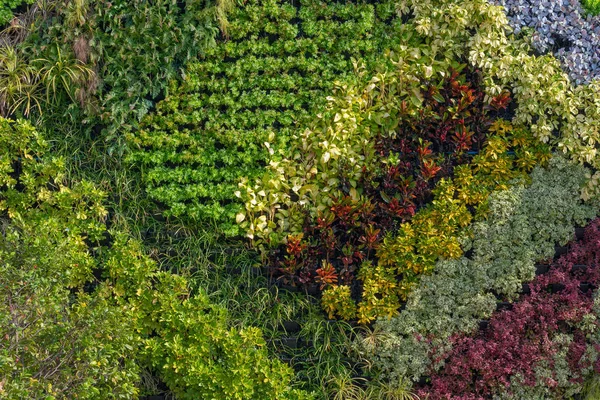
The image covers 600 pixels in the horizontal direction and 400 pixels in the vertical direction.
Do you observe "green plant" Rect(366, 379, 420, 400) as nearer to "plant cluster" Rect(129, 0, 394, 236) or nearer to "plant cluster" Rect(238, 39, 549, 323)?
"plant cluster" Rect(238, 39, 549, 323)

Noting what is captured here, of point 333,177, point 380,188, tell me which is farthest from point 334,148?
point 380,188

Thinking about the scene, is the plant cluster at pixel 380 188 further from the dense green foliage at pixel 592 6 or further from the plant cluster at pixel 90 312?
the dense green foliage at pixel 592 6

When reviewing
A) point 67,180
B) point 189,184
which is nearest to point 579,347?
point 189,184

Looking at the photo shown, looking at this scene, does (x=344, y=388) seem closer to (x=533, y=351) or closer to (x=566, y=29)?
(x=533, y=351)

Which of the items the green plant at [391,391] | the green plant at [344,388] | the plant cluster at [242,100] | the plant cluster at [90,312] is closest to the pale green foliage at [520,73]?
the plant cluster at [242,100]

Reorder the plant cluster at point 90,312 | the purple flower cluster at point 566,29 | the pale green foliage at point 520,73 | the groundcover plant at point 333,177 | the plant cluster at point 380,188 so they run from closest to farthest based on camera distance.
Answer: the plant cluster at point 90,312, the groundcover plant at point 333,177, the plant cluster at point 380,188, the pale green foliage at point 520,73, the purple flower cluster at point 566,29
